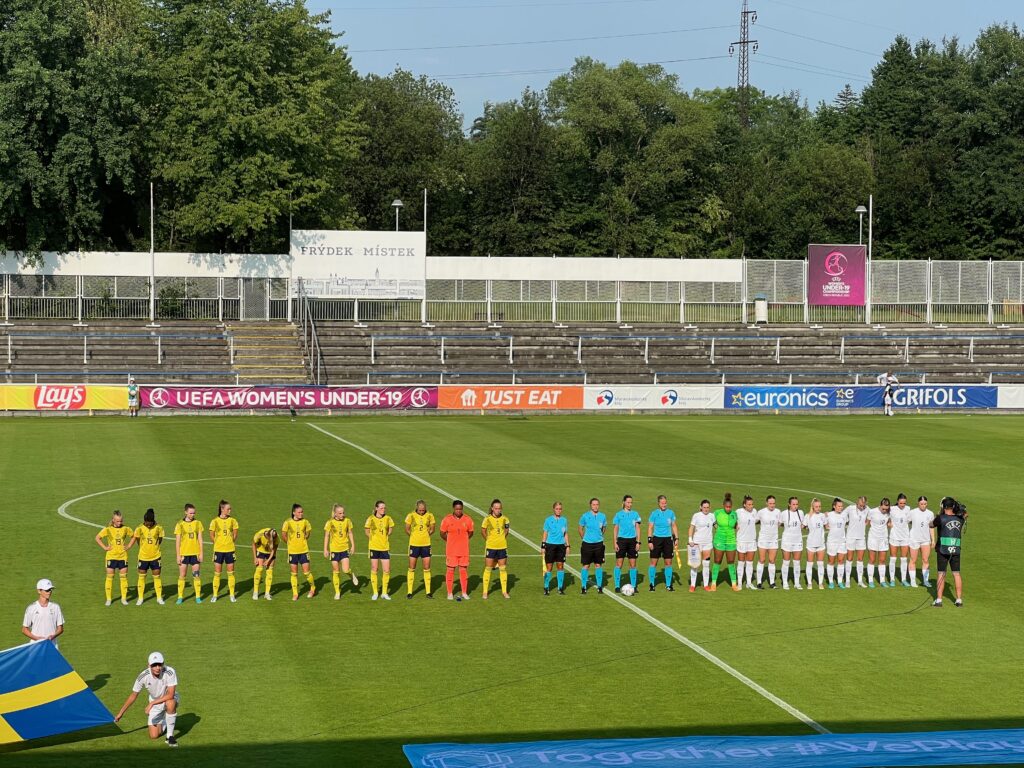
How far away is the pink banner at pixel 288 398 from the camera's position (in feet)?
185

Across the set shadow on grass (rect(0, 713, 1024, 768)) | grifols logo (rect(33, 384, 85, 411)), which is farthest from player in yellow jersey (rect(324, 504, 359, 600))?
grifols logo (rect(33, 384, 85, 411))

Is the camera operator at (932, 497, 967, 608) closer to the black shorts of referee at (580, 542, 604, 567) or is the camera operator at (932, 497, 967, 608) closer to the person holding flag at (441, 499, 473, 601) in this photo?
the black shorts of referee at (580, 542, 604, 567)

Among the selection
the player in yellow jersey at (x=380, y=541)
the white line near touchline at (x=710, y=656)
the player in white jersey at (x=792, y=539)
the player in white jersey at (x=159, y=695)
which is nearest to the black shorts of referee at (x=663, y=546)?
the white line near touchline at (x=710, y=656)

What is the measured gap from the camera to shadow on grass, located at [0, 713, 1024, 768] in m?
15.3

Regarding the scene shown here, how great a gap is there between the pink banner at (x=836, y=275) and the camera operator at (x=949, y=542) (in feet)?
163

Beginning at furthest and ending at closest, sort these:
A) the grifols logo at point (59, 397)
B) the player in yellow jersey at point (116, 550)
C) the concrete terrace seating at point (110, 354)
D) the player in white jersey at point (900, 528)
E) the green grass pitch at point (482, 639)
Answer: the concrete terrace seating at point (110, 354), the grifols logo at point (59, 397), the player in white jersey at point (900, 528), the player in yellow jersey at point (116, 550), the green grass pitch at point (482, 639)

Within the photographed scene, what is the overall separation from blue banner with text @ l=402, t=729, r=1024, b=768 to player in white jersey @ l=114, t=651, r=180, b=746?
2.92 metres

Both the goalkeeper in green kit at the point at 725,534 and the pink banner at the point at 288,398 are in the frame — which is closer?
the goalkeeper in green kit at the point at 725,534

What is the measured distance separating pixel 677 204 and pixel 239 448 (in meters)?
59.9

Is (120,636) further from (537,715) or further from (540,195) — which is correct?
(540,195)

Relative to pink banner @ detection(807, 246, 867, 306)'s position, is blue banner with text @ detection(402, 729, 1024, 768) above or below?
below

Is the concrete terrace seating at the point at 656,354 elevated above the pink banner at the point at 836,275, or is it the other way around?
the pink banner at the point at 836,275

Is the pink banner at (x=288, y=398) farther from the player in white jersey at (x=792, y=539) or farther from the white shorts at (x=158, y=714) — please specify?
the white shorts at (x=158, y=714)

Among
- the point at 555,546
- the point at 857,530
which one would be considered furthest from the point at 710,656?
the point at 857,530
